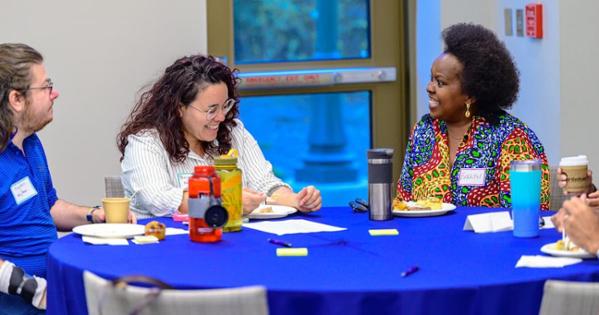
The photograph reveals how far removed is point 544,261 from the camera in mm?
2658

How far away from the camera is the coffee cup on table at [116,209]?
3303mm

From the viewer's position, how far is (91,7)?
206 inches

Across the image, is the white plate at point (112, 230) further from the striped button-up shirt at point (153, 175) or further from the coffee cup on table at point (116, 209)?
the striped button-up shirt at point (153, 175)

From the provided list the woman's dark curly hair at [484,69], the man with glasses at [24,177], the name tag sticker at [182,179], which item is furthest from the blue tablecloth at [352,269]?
the woman's dark curly hair at [484,69]

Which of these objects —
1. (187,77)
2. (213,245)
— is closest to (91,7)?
(187,77)

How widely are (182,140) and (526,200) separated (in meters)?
1.38

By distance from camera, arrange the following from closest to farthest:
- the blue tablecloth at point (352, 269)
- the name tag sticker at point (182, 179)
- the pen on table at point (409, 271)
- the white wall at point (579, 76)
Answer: the blue tablecloth at point (352, 269) < the pen on table at point (409, 271) < the name tag sticker at point (182, 179) < the white wall at point (579, 76)

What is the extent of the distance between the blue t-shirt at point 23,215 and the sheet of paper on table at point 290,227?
68 centimetres

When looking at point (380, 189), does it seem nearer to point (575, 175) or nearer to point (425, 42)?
point (575, 175)

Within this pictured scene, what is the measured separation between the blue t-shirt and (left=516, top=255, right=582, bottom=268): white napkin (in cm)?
160

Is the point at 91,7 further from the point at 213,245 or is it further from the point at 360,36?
the point at 213,245

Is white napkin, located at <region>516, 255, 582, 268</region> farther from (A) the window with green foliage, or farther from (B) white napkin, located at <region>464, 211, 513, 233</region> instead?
(A) the window with green foliage

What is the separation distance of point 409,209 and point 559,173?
58 cm

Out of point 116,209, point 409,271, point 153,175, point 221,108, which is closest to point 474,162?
point 221,108
